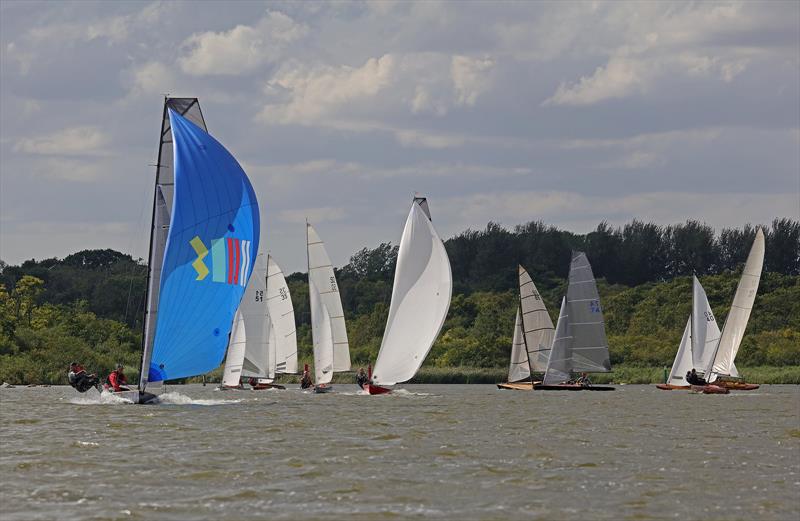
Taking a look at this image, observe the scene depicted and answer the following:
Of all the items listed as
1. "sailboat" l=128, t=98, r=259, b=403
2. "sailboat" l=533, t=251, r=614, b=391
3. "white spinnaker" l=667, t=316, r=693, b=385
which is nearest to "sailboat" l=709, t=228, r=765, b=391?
"white spinnaker" l=667, t=316, r=693, b=385

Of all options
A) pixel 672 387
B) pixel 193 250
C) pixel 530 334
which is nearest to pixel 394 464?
pixel 193 250

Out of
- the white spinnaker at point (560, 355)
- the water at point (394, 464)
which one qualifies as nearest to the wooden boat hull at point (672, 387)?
the white spinnaker at point (560, 355)

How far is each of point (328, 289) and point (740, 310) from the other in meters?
18.3

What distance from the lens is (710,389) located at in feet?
181

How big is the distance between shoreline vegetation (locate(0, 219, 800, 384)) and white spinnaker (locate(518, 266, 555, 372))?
496 inches

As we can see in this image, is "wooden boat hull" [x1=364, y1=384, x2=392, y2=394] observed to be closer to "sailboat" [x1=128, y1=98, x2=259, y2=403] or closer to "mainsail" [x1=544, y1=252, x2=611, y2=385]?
"sailboat" [x1=128, y1=98, x2=259, y2=403]

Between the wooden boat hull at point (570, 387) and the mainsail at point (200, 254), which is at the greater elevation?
the mainsail at point (200, 254)

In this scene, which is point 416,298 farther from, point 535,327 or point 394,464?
point 394,464

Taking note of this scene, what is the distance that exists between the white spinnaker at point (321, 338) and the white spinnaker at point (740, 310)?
16967 mm

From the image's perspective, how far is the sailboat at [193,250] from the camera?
1471 inches

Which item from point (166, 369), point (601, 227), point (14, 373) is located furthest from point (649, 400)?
point (601, 227)

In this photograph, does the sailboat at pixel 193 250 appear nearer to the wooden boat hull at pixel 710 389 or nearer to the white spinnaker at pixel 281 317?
→ the wooden boat hull at pixel 710 389

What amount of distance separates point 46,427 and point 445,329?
6896cm

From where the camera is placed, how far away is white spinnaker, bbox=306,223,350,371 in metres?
60.2
